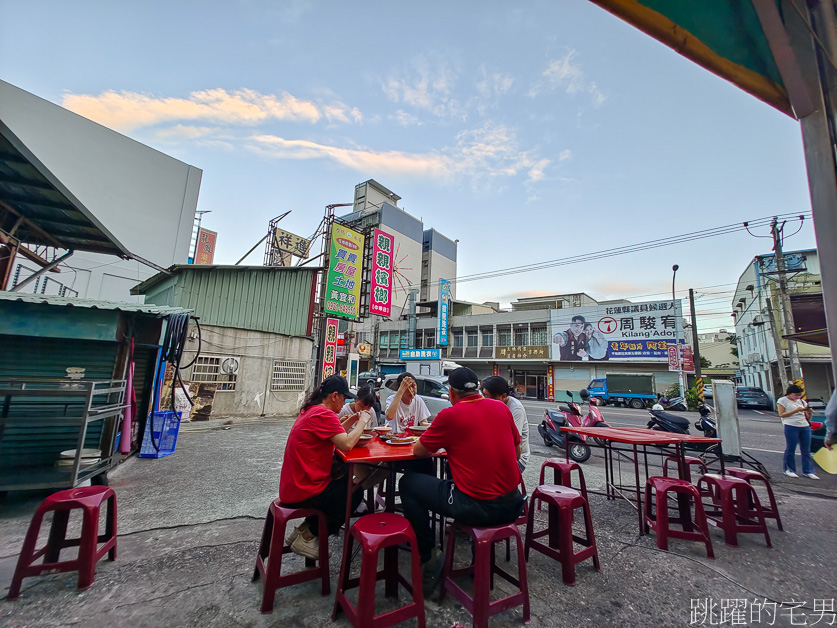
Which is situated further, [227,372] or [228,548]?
[227,372]

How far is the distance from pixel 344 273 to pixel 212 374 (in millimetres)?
5897

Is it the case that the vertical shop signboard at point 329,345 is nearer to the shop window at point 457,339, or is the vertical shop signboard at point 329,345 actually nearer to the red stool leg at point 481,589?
the red stool leg at point 481,589

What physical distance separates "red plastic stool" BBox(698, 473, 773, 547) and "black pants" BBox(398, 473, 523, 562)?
2.63 meters

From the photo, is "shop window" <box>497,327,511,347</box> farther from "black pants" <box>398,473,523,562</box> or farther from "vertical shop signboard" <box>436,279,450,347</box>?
"black pants" <box>398,473,523,562</box>

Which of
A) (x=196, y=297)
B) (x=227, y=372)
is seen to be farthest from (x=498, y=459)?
(x=196, y=297)

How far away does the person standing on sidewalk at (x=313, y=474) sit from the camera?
2639 millimetres

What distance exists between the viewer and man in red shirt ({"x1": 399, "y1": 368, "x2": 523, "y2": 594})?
2.41 meters

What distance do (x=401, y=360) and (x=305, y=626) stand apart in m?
31.4

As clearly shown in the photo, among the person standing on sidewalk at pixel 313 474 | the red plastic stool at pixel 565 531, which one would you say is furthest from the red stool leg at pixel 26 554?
the red plastic stool at pixel 565 531

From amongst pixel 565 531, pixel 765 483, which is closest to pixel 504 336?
pixel 765 483

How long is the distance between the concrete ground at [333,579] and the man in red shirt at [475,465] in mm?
671

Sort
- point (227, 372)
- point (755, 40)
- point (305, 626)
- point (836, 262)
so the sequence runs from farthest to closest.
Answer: point (227, 372), point (305, 626), point (755, 40), point (836, 262)

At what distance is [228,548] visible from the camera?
10.4 feet

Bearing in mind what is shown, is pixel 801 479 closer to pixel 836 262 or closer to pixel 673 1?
pixel 836 262
